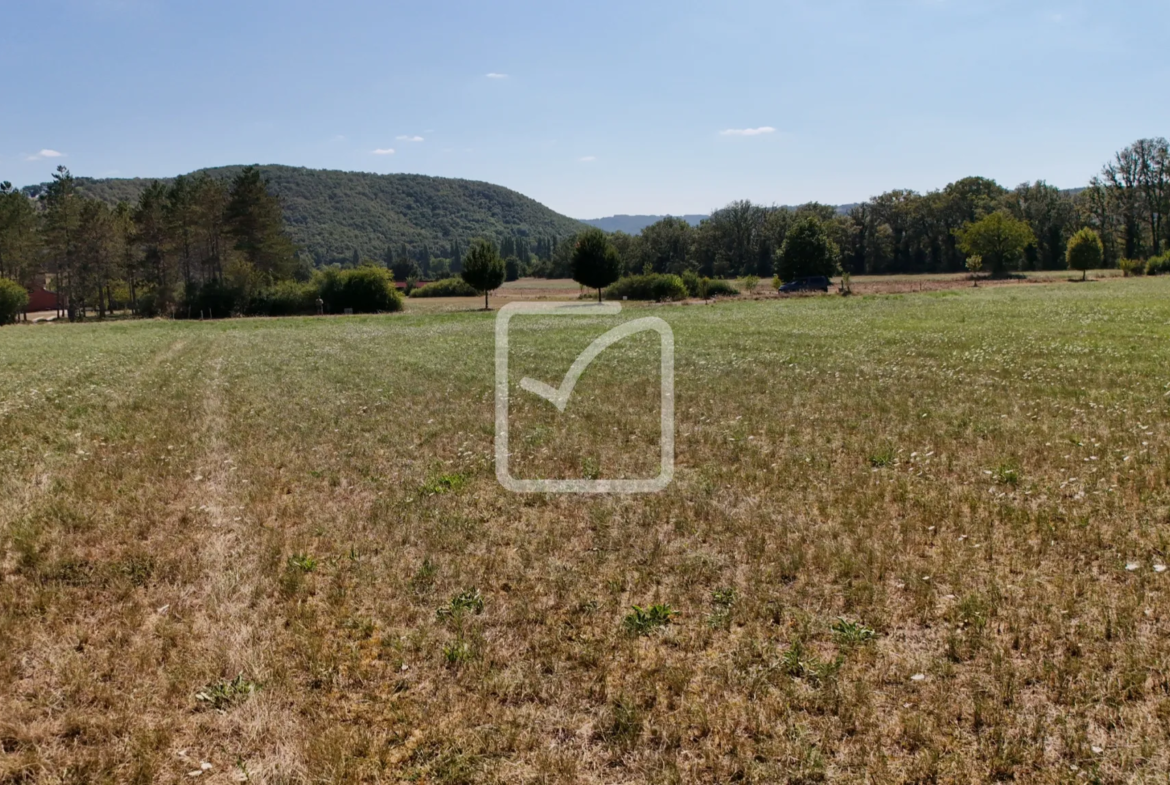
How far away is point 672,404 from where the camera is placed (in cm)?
1474

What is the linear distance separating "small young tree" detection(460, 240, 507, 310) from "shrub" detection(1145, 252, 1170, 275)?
7043 cm

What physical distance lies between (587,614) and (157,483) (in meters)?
Result: 6.88

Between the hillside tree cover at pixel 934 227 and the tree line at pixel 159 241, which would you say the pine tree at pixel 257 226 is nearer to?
the tree line at pixel 159 241

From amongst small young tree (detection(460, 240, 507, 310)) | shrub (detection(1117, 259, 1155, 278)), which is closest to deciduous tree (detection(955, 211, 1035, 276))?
shrub (detection(1117, 259, 1155, 278))

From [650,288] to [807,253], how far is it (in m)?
21.6

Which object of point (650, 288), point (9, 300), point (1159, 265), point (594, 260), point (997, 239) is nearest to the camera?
point (9, 300)

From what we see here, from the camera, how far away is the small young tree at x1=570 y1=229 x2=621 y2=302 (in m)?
69.5

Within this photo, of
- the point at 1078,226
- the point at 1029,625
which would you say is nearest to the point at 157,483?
the point at 1029,625

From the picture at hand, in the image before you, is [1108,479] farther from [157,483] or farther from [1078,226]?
[1078,226]

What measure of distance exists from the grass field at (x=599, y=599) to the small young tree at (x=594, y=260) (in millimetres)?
57574

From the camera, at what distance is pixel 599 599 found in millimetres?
5930

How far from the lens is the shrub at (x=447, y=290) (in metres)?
97.9

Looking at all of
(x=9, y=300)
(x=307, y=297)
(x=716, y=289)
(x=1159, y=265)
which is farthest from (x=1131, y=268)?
(x=9, y=300)

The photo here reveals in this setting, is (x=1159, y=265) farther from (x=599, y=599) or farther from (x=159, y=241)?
(x=159, y=241)
